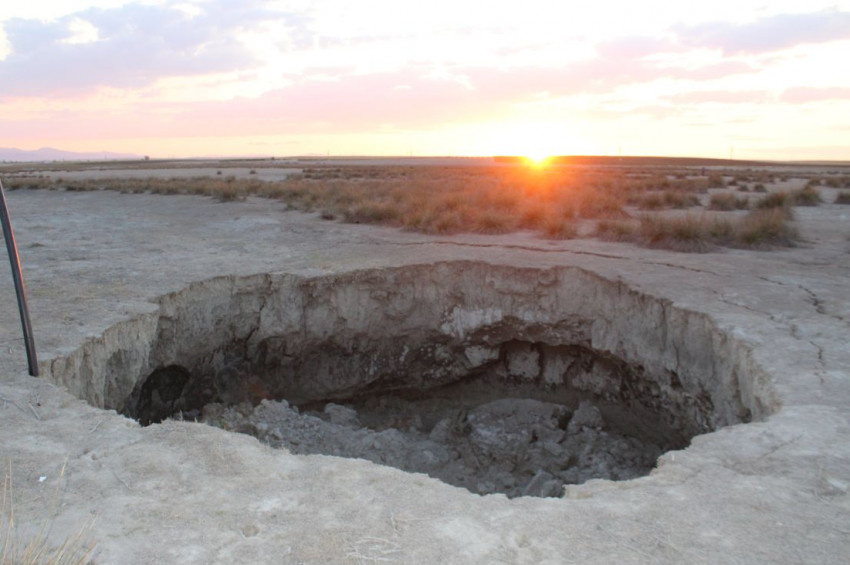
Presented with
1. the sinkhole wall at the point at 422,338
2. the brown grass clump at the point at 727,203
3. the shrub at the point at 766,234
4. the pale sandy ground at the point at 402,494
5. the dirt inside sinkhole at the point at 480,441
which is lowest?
the dirt inside sinkhole at the point at 480,441

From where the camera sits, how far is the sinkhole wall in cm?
675

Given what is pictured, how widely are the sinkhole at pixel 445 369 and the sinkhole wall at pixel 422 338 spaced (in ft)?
0.06

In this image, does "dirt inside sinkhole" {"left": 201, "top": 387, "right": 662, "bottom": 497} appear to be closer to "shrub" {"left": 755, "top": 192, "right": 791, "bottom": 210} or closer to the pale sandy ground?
the pale sandy ground

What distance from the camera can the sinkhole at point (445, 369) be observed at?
650cm

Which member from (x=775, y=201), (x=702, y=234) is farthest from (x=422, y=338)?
(x=775, y=201)

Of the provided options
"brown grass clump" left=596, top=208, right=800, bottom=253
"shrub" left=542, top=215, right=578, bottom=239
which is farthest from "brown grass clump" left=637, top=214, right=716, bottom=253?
"shrub" left=542, top=215, right=578, bottom=239

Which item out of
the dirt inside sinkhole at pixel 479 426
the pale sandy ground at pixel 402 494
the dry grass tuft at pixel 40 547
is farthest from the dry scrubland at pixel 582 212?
the dry grass tuft at pixel 40 547

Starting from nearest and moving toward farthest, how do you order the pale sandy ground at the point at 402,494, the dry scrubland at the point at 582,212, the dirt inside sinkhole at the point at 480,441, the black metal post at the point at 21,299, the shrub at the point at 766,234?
the pale sandy ground at the point at 402,494 → the black metal post at the point at 21,299 → the dirt inside sinkhole at the point at 480,441 → the shrub at the point at 766,234 → the dry scrubland at the point at 582,212

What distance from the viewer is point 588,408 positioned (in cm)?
777

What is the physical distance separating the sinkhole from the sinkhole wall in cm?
2

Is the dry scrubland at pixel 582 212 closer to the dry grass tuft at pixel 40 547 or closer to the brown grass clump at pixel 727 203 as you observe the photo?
the brown grass clump at pixel 727 203

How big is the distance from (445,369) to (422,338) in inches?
22.5

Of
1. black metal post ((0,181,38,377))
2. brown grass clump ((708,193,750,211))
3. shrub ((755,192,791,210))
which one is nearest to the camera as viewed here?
black metal post ((0,181,38,377))

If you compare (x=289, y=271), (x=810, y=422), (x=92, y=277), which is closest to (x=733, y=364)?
(x=810, y=422)
